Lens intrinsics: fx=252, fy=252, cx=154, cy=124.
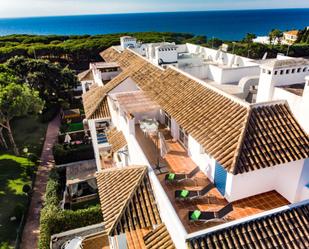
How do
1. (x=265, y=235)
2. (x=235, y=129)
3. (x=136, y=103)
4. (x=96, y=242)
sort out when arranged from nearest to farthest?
(x=265, y=235) → (x=235, y=129) → (x=136, y=103) → (x=96, y=242)

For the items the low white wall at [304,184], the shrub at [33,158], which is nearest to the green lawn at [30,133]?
the shrub at [33,158]

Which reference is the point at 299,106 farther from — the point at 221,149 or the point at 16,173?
the point at 16,173

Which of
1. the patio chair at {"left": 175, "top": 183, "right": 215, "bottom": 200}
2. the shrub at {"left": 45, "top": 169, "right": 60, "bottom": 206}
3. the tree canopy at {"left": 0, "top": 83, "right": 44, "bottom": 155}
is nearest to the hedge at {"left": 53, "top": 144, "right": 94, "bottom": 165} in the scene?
the shrub at {"left": 45, "top": 169, "right": 60, "bottom": 206}

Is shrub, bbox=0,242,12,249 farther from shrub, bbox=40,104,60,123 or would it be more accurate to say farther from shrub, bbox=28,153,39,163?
shrub, bbox=40,104,60,123

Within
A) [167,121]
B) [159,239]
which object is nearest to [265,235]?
[159,239]

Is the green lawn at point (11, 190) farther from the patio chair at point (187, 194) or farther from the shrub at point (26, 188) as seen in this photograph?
the patio chair at point (187, 194)

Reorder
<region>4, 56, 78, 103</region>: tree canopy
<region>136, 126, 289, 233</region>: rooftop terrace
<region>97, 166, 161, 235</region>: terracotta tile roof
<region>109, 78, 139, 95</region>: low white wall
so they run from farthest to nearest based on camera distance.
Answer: <region>4, 56, 78, 103</region>: tree canopy < <region>109, 78, 139, 95</region>: low white wall < <region>97, 166, 161, 235</region>: terracotta tile roof < <region>136, 126, 289, 233</region>: rooftop terrace
